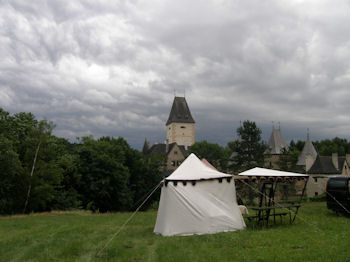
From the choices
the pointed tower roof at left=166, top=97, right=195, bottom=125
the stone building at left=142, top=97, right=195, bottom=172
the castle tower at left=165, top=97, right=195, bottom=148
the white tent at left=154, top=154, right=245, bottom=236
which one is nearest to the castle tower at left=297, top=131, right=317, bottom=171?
the stone building at left=142, top=97, right=195, bottom=172

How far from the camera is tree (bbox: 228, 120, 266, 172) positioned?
38.8m

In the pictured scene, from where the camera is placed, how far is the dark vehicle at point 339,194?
1308 centimetres

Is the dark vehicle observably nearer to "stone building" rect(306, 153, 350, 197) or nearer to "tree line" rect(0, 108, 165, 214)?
"tree line" rect(0, 108, 165, 214)

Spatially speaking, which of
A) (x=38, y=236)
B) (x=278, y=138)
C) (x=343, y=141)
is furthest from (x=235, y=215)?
(x=343, y=141)

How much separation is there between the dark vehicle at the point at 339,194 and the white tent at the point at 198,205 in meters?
5.12

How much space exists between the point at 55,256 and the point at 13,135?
1969 centimetres

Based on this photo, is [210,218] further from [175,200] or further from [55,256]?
[55,256]

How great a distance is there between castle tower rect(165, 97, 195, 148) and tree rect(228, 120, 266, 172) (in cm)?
4784

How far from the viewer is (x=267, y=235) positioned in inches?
371

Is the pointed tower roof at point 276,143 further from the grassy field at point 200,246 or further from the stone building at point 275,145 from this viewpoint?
the grassy field at point 200,246

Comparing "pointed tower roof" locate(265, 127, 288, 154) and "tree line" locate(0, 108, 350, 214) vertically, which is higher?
"pointed tower roof" locate(265, 127, 288, 154)

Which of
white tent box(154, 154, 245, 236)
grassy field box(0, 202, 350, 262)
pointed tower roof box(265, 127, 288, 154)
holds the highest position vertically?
pointed tower roof box(265, 127, 288, 154)

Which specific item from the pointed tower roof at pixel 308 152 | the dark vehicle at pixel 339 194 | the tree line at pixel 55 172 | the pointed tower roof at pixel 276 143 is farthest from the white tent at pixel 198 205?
the pointed tower roof at pixel 276 143

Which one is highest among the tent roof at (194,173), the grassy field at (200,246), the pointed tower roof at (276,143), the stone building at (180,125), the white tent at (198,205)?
the stone building at (180,125)
